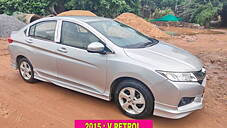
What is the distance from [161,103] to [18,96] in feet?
8.80

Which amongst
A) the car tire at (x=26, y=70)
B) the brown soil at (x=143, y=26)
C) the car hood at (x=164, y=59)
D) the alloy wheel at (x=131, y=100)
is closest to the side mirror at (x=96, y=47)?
the car hood at (x=164, y=59)

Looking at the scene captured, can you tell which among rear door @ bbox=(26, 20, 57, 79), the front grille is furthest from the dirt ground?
the front grille

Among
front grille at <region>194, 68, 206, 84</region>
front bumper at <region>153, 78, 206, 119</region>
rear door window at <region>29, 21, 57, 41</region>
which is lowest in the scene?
front bumper at <region>153, 78, 206, 119</region>

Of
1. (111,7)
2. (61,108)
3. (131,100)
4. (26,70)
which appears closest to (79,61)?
(61,108)

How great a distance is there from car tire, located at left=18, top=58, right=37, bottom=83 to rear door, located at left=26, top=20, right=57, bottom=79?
0.20m

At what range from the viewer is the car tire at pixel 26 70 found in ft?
16.1

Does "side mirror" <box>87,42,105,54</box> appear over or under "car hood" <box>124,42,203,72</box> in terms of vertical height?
over

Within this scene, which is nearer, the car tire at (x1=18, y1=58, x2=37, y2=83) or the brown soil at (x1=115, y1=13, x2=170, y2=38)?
the car tire at (x1=18, y1=58, x2=37, y2=83)

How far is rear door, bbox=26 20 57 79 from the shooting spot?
4.38 metres

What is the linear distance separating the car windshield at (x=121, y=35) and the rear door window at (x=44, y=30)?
2.68 feet

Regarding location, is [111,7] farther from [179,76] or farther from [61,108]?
[179,76]

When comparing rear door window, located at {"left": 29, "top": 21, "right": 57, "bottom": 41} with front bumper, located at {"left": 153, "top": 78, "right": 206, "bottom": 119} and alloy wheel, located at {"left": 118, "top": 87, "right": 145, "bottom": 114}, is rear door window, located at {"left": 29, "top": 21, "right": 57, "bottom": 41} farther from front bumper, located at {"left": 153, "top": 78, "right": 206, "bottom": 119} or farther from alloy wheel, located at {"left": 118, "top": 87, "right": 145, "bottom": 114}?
front bumper, located at {"left": 153, "top": 78, "right": 206, "bottom": 119}

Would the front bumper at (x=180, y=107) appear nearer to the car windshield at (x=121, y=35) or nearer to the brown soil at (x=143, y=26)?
the car windshield at (x=121, y=35)

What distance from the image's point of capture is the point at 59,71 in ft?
14.2
